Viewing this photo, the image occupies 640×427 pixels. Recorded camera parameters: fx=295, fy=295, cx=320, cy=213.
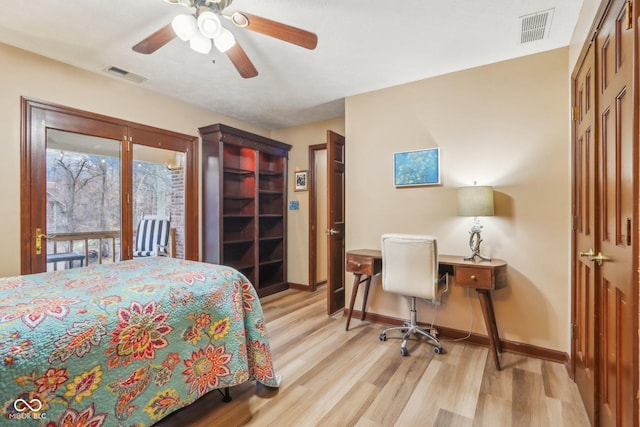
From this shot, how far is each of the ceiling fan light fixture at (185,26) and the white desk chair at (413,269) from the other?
2029 mm

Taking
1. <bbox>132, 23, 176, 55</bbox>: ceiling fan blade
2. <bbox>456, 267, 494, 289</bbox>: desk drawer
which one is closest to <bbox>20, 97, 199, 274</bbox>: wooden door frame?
<bbox>132, 23, 176, 55</bbox>: ceiling fan blade

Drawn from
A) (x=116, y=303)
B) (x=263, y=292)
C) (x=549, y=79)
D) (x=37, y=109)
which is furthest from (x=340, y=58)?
(x=263, y=292)

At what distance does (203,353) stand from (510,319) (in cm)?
250

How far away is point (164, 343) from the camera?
4.76 feet

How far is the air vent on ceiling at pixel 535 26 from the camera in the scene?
2.01 m

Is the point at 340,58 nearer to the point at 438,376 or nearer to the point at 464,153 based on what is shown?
the point at 464,153

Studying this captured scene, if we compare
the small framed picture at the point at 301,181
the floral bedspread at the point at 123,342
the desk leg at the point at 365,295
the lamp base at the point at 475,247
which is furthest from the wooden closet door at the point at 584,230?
the small framed picture at the point at 301,181

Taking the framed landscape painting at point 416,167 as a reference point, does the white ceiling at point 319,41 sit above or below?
above

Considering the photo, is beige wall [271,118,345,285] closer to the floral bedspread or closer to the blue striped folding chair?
the blue striped folding chair

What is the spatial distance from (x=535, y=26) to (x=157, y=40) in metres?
2.60

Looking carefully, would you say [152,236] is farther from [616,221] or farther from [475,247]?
[616,221]

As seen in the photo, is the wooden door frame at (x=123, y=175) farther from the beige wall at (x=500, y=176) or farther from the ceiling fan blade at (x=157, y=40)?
the beige wall at (x=500, y=176)

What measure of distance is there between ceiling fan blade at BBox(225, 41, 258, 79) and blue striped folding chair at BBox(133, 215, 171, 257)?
6.53 ft

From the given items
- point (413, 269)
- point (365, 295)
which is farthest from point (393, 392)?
point (365, 295)
